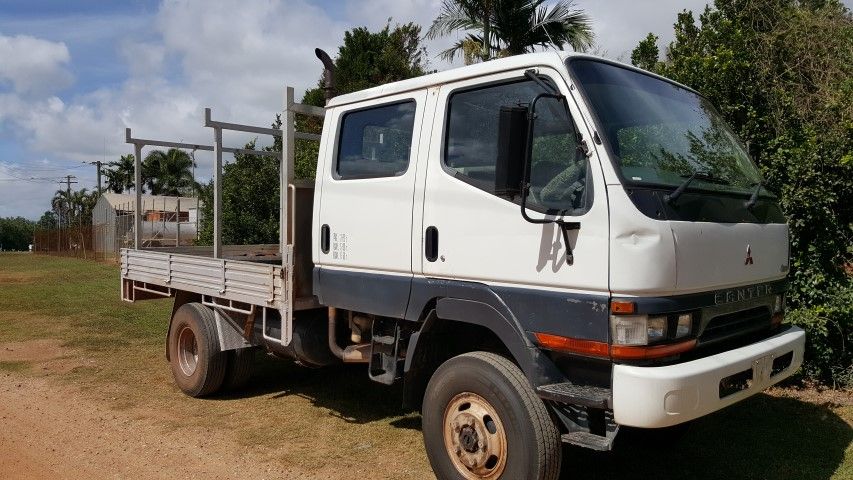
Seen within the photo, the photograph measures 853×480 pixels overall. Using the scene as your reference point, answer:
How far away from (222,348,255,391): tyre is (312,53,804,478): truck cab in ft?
6.79

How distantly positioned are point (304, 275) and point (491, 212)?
195 centimetres

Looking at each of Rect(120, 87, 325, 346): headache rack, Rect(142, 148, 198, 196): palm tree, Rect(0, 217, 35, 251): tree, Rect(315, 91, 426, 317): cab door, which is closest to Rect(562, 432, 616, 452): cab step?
Rect(315, 91, 426, 317): cab door

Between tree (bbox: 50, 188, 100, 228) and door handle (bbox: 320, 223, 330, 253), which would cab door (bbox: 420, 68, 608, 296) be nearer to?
door handle (bbox: 320, 223, 330, 253)

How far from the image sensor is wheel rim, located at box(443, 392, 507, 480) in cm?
384

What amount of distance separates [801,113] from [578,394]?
18.1 feet

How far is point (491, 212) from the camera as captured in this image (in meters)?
3.92

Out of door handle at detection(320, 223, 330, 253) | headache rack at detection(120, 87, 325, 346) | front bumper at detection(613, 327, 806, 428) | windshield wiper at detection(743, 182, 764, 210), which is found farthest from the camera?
headache rack at detection(120, 87, 325, 346)

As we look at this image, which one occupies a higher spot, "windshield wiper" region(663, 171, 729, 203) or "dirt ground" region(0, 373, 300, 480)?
"windshield wiper" region(663, 171, 729, 203)

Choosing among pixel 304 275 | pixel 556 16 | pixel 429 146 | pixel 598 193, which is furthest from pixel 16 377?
pixel 556 16

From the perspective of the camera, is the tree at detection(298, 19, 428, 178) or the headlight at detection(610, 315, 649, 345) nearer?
the headlight at detection(610, 315, 649, 345)

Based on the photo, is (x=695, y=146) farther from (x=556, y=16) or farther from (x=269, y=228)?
(x=269, y=228)

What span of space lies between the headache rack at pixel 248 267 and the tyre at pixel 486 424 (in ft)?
5.18

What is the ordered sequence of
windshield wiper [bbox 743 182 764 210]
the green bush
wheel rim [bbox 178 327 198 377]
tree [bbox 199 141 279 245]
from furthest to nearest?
tree [bbox 199 141 279 245]
wheel rim [bbox 178 327 198 377]
the green bush
windshield wiper [bbox 743 182 764 210]

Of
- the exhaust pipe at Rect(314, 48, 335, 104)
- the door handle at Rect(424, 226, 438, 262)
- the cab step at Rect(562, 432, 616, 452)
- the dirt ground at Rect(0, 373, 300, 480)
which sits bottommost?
the dirt ground at Rect(0, 373, 300, 480)
